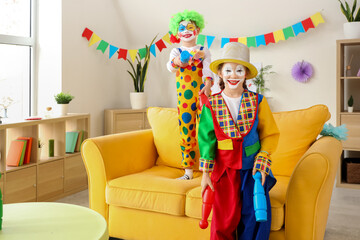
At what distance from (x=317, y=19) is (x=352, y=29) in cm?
43

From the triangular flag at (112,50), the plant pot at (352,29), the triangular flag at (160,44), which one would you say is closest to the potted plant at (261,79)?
the plant pot at (352,29)

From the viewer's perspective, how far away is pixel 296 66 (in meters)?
4.36

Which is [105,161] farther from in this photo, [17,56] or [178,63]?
[17,56]

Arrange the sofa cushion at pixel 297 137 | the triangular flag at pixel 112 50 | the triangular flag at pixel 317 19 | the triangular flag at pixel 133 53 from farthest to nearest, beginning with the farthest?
the triangular flag at pixel 133 53
the triangular flag at pixel 112 50
the triangular flag at pixel 317 19
the sofa cushion at pixel 297 137

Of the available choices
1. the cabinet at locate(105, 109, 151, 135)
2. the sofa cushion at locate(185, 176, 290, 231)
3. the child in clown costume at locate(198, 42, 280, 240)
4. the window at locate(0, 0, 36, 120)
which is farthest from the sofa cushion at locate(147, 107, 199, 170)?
the cabinet at locate(105, 109, 151, 135)

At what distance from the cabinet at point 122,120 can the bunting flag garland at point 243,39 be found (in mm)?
649

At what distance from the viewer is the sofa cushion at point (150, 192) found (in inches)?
87.6

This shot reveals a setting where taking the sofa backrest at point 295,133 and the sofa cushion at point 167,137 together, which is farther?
the sofa cushion at point 167,137

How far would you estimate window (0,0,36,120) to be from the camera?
12.4 feet

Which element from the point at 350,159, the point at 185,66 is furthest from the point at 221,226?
the point at 350,159

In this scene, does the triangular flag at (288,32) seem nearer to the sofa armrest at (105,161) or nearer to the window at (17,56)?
the sofa armrest at (105,161)

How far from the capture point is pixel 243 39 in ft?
14.6

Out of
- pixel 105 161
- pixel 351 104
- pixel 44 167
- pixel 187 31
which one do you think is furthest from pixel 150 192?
pixel 351 104

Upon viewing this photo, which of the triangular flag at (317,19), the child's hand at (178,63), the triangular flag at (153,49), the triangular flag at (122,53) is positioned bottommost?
the child's hand at (178,63)
